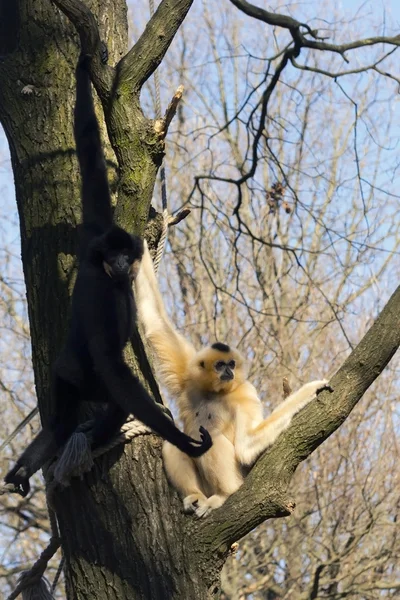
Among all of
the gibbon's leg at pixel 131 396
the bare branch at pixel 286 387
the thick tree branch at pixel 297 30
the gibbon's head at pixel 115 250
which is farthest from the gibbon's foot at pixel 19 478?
the thick tree branch at pixel 297 30

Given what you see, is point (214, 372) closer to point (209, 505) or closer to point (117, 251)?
point (209, 505)

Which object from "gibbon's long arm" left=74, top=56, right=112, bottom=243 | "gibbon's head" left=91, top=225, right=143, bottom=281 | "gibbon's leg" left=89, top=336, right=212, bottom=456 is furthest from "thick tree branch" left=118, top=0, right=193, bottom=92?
"gibbon's leg" left=89, top=336, right=212, bottom=456

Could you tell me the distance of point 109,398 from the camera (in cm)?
443

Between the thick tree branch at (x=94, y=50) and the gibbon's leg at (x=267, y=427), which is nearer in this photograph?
the thick tree branch at (x=94, y=50)

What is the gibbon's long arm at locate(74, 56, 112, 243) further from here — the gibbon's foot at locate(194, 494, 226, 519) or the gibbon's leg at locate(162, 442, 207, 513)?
the gibbon's foot at locate(194, 494, 226, 519)

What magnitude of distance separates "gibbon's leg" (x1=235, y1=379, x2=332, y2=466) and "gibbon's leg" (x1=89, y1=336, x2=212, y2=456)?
1399 millimetres

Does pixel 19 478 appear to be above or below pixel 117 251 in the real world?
below

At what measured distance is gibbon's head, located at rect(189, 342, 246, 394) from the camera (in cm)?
598

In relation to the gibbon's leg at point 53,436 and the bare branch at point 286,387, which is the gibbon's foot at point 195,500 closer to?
the bare branch at point 286,387

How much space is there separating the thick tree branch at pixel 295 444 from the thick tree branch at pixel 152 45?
183cm

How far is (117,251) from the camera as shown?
14.7 ft

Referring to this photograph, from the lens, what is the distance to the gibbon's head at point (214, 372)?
5977 millimetres

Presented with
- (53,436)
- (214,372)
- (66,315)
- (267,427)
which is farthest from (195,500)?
(66,315)

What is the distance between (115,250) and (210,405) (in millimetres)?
1902
